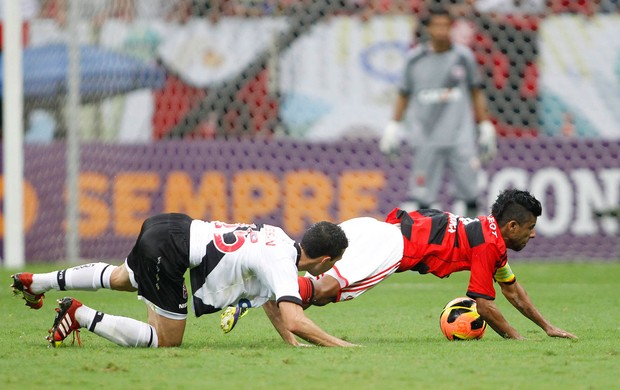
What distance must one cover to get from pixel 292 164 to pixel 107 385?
820 centimetres

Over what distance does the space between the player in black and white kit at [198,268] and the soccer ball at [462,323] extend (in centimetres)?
93

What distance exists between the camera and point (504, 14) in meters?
13.7

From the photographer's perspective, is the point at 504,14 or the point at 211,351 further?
the point at 504,14

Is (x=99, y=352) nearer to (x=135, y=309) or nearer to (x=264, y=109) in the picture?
(x=135, y=309)

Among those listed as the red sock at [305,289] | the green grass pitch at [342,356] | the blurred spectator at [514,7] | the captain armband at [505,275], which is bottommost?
the green grass pitch at [342,356]

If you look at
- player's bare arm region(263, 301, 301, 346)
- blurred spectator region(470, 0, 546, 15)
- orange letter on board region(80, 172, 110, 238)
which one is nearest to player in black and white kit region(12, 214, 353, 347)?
player's bare arm region(263, 301, 301, 346)

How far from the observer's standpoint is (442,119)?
476 inches

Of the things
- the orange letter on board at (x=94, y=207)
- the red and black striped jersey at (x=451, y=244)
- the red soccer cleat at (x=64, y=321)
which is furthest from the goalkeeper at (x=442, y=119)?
the red soccer cleat at (x=64, y=321)

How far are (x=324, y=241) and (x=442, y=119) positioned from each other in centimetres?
637

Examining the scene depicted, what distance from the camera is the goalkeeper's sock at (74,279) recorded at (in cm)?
655

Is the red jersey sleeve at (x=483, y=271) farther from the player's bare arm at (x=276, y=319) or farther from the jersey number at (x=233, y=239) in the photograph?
the jersey number at (x=233, y=239)

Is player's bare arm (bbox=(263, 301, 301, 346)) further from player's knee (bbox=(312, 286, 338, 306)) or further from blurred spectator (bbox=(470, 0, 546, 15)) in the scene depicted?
blurred spectator (bbox=(470, 0, 546, 15))

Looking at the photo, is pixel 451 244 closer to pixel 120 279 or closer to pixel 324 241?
pixel 324 241

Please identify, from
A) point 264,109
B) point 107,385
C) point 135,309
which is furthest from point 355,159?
point 107,385
